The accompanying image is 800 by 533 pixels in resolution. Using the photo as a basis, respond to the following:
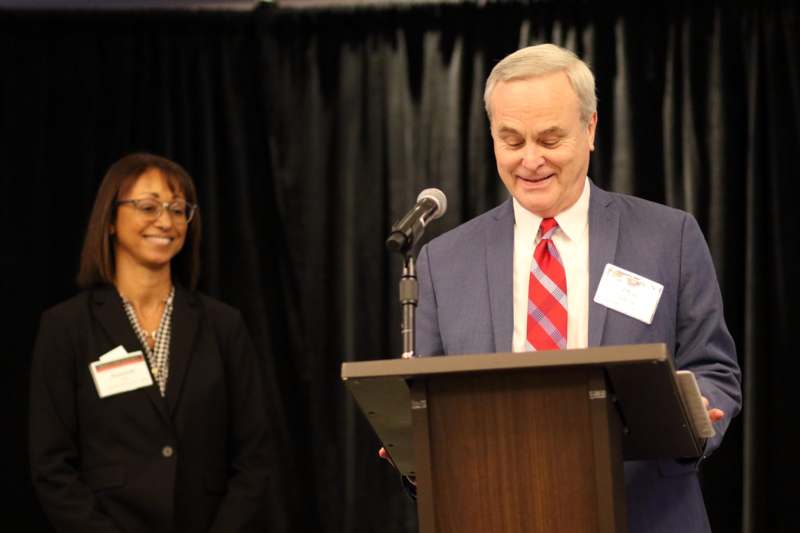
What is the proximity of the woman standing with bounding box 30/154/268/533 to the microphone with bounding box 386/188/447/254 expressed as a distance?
1785 mm

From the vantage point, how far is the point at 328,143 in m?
5.04

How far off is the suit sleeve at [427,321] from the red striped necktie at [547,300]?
0.25 meters

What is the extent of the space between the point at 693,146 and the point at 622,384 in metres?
2.84

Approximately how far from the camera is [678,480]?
2.40 metres

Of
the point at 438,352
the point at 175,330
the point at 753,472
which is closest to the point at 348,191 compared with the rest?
the point at 175,330

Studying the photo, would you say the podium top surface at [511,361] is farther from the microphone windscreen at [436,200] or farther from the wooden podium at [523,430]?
the microphone windscreen at [436,200]

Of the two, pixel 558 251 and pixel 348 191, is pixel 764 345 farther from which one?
pixel 558 251

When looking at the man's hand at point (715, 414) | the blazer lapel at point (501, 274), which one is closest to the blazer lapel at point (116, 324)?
the blazer lapel at point (501, 274)

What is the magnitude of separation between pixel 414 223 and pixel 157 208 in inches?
79.8

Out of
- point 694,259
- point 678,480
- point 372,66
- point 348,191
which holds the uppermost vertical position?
point 372,66

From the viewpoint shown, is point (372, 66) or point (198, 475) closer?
point (198, 475)

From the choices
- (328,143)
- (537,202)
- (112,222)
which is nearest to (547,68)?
(537,202)

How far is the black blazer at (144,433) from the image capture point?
3.73 metres

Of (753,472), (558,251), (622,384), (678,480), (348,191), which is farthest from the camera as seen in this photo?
(348,191)
